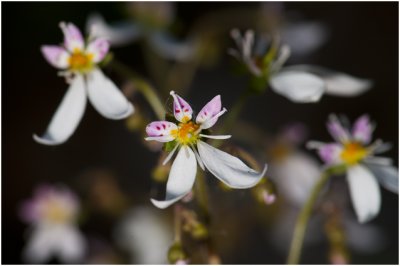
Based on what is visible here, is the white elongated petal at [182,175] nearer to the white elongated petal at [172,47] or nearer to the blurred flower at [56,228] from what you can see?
the blurred flower at [56,228]

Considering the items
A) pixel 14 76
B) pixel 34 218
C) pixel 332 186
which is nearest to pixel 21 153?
pixel 14 76

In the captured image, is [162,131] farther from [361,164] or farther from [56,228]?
[56,228]

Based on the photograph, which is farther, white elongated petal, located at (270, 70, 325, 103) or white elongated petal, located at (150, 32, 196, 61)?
white elongated petal, located at (150, 32, 196, 61)

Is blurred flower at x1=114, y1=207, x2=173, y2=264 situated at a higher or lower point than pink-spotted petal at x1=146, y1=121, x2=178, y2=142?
lower

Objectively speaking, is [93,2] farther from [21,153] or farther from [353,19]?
[353,19]

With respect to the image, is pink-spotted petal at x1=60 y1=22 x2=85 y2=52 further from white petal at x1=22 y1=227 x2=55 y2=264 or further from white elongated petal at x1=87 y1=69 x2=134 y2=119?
white petal at x1=22 y1=227 x2=55 y2=264

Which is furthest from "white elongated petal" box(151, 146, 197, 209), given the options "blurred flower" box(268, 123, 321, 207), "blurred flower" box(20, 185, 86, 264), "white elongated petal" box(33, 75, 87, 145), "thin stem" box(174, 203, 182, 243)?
"blurred flower" box(20, 185, 86, 264)

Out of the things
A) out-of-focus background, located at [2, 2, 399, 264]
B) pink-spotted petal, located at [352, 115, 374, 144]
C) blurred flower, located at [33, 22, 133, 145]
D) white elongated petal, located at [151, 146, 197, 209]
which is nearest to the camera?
white elongated petal, located at [151, 146, 197, 209]
